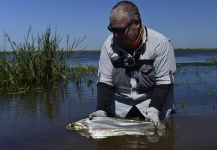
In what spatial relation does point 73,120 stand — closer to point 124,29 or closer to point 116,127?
point 116,127

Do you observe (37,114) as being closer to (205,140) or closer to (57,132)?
(57,132)

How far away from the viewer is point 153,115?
4.18 m

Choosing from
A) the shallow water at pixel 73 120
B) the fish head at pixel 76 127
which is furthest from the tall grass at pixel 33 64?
the fish head at pixel 76 127

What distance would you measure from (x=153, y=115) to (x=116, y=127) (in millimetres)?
527

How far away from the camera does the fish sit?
421cm

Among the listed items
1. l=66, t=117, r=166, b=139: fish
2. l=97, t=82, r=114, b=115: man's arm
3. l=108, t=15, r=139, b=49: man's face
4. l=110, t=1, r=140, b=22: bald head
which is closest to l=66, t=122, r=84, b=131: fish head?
l=66, t=117, r=166, b=139: fish

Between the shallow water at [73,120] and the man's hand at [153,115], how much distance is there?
0.32 metres

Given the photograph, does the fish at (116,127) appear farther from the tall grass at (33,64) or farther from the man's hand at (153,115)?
the tall grass at (33,64)

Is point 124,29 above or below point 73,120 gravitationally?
above

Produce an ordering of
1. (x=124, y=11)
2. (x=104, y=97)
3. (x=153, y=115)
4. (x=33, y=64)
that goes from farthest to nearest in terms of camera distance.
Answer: (x=33, y=64) → (x=104, y=97) → (x=153, y=115) → (x=124, y=11)

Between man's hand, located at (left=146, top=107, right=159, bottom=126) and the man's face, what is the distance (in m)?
0.93

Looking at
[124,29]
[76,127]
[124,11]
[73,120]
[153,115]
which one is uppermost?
[124,11]

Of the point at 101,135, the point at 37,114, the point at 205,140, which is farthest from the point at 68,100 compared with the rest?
the point at 205,140

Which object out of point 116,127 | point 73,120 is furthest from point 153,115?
point 73,120
